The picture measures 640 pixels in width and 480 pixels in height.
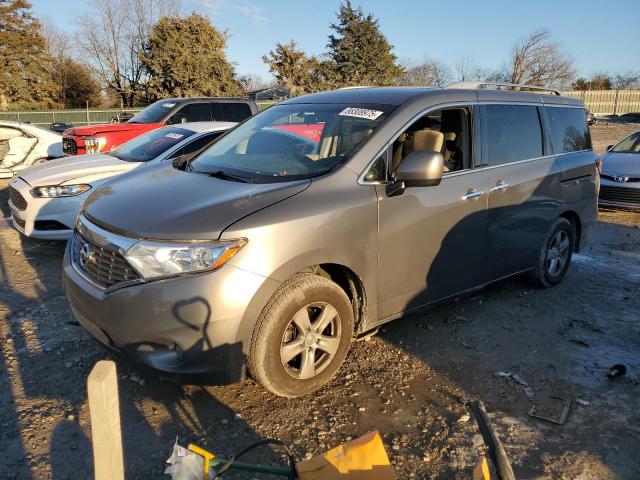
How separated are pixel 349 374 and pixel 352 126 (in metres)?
1.74

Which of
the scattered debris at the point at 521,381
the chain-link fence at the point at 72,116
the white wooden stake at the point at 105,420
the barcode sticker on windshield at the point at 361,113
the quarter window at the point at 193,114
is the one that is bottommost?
the scattered debris at the point at 521,381

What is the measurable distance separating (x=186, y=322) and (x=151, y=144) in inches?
194

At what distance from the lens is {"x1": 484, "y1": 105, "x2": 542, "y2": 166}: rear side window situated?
4.18 m

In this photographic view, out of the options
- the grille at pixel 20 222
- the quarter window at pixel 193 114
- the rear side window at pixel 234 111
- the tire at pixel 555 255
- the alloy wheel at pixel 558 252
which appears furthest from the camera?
the rear side window at pixel 234 111

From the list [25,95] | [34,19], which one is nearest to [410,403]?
[25,95]

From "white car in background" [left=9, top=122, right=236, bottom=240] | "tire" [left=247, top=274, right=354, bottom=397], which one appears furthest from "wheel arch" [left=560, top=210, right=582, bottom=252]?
"white car in background" [left=9, top=122, right=236, bottom=240]

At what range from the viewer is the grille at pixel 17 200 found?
5.86 meters

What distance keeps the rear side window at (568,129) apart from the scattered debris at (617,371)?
2.21 metres

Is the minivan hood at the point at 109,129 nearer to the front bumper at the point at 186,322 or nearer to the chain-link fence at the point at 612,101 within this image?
the front bumper at the point at 186,322

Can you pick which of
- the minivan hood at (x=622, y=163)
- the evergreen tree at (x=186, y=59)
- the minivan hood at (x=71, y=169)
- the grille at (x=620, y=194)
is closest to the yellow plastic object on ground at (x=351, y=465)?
the minivan hood at (x=71, y=169)

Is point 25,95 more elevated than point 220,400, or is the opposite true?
point 25,95

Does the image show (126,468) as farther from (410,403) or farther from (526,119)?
(526,119)

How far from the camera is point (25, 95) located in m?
35.1

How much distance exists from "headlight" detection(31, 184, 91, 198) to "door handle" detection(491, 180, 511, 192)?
4.51m
